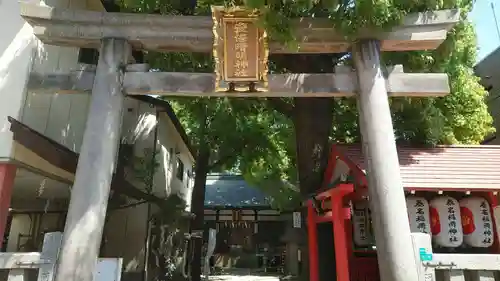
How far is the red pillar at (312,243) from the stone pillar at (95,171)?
513 cm

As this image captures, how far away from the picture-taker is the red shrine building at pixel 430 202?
7.25 m

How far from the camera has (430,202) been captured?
771cm

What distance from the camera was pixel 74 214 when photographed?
18.1 feet

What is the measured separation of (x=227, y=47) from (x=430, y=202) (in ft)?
16.8

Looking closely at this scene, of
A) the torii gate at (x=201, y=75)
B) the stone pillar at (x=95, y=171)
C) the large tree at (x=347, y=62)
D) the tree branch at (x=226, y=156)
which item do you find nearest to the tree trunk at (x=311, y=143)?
the large tree at (x=347, y=62)

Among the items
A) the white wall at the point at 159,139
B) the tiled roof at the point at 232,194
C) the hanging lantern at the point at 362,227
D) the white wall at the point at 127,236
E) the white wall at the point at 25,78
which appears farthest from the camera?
the tiled roof at the point at 232,194

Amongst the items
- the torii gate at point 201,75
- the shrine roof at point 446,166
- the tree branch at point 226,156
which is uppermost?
the tree branch at point 226,156

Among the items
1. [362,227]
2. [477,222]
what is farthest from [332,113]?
[477,222]

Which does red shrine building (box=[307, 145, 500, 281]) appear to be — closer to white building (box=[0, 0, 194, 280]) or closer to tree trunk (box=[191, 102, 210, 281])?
white building (box=[0, 0, 194, 280])

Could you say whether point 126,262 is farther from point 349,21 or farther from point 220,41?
point 349,21

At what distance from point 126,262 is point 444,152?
30.2 ft

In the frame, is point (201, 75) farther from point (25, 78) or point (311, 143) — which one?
point (311, 143)

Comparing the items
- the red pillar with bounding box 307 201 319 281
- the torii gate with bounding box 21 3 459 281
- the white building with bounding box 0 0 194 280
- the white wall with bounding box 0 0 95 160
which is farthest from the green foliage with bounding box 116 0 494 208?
the red pillar with bounding box 307 201 319 281

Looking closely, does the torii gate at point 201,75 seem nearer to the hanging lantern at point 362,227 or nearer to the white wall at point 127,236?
the hanging lantern at point 362,227
